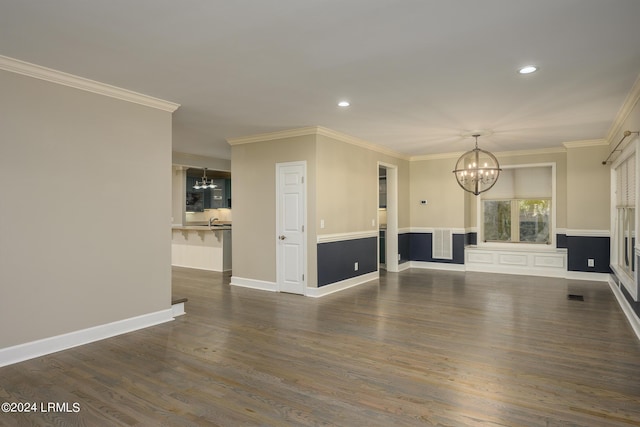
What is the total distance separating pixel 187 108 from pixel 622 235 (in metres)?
6.56

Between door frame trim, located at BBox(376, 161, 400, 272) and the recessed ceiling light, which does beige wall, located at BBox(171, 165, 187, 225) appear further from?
the recessed ceiling light

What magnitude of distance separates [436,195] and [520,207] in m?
1.80

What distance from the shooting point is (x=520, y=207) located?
854cm

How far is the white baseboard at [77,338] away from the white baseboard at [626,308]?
521 centimetres

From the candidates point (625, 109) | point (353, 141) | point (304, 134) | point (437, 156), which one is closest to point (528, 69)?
point (625, 109)

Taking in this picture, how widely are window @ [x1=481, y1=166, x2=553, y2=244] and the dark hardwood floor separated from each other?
3237 millimetres

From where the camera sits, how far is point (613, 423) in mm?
2408

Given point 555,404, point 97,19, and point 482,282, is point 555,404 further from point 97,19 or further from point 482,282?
point 482,282

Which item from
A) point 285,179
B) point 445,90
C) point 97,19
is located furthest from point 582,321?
point 97,19

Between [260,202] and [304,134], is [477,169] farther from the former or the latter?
[260,202]

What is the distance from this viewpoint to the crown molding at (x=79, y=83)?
3359mm

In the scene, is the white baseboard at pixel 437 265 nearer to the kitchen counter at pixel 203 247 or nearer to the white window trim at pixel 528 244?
the white window trim at pixel 528 244

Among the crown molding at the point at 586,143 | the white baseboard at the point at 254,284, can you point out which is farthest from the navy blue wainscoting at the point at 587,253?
the white baseboard at the point at 254,284

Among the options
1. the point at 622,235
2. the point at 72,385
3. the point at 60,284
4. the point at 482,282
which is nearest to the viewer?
the point at 72,385
